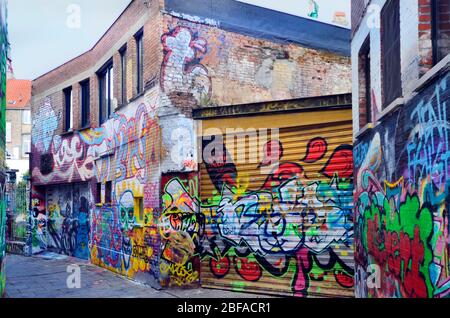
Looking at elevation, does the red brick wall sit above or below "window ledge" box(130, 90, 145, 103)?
below

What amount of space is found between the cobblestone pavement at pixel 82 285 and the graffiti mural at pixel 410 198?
359 cm

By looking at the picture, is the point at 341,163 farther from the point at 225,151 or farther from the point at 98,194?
the point at 98,194

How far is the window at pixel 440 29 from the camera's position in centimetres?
466

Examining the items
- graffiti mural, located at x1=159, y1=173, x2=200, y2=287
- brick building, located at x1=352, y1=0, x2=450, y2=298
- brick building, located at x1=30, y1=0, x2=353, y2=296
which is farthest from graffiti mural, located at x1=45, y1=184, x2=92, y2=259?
brick building, located at x1=352, y1=0, x2=450, y2=298

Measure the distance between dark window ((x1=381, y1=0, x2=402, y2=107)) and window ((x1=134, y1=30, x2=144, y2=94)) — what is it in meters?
6.61

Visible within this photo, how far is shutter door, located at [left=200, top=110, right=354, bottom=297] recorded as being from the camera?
882 cm

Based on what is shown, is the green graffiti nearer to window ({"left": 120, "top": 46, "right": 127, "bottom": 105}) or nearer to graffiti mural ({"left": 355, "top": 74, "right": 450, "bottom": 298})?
graffiti mural ({"left": 355, "top": 74, "right": 450, "bottom": 298})

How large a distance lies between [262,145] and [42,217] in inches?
478

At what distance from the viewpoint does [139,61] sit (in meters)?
12.0

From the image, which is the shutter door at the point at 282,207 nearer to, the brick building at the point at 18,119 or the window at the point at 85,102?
the window at the point at 85,102

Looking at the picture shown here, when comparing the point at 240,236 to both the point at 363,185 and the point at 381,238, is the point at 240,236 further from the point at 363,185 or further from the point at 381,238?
the point at 381,238

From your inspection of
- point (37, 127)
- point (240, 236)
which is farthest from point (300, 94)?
point (37, 127)

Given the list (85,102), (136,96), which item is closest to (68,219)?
(85,102)

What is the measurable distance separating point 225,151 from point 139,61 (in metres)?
3.57
